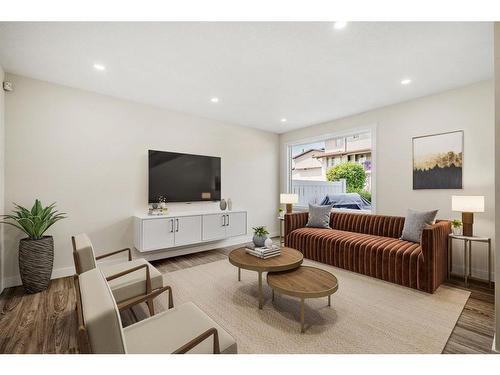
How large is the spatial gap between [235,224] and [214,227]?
1.53ft

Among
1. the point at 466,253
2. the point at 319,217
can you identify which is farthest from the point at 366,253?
the point at 466,253

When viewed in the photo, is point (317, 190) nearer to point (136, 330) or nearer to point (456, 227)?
point (456, 227)

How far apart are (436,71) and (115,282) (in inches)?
160

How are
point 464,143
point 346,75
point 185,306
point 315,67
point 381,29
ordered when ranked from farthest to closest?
point 464,143 → point 346,75 → point 315,67 → point 381,29 → point 185,306

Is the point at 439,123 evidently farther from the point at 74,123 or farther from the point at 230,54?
the point at 74,123

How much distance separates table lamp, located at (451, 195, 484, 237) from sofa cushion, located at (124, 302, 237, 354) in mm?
3152

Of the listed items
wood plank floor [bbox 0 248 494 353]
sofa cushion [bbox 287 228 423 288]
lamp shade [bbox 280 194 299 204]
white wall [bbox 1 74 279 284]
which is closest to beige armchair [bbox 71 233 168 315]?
wood plank floor [bbox 0 248 494 353]

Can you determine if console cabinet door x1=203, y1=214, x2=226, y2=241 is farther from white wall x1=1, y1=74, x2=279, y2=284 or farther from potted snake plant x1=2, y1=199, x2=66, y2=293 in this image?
potted snake plant x1=2, y1=199, x2=66, y2=293

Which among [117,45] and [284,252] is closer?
[117,45]

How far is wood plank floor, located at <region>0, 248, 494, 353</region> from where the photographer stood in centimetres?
174

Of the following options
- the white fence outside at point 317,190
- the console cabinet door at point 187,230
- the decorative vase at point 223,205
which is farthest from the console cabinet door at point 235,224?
the white fence outside at point 317,190

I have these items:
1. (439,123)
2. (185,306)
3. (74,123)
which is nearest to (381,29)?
(439,123)

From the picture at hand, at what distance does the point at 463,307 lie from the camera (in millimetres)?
2309

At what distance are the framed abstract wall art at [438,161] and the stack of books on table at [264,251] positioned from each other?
2535mm
